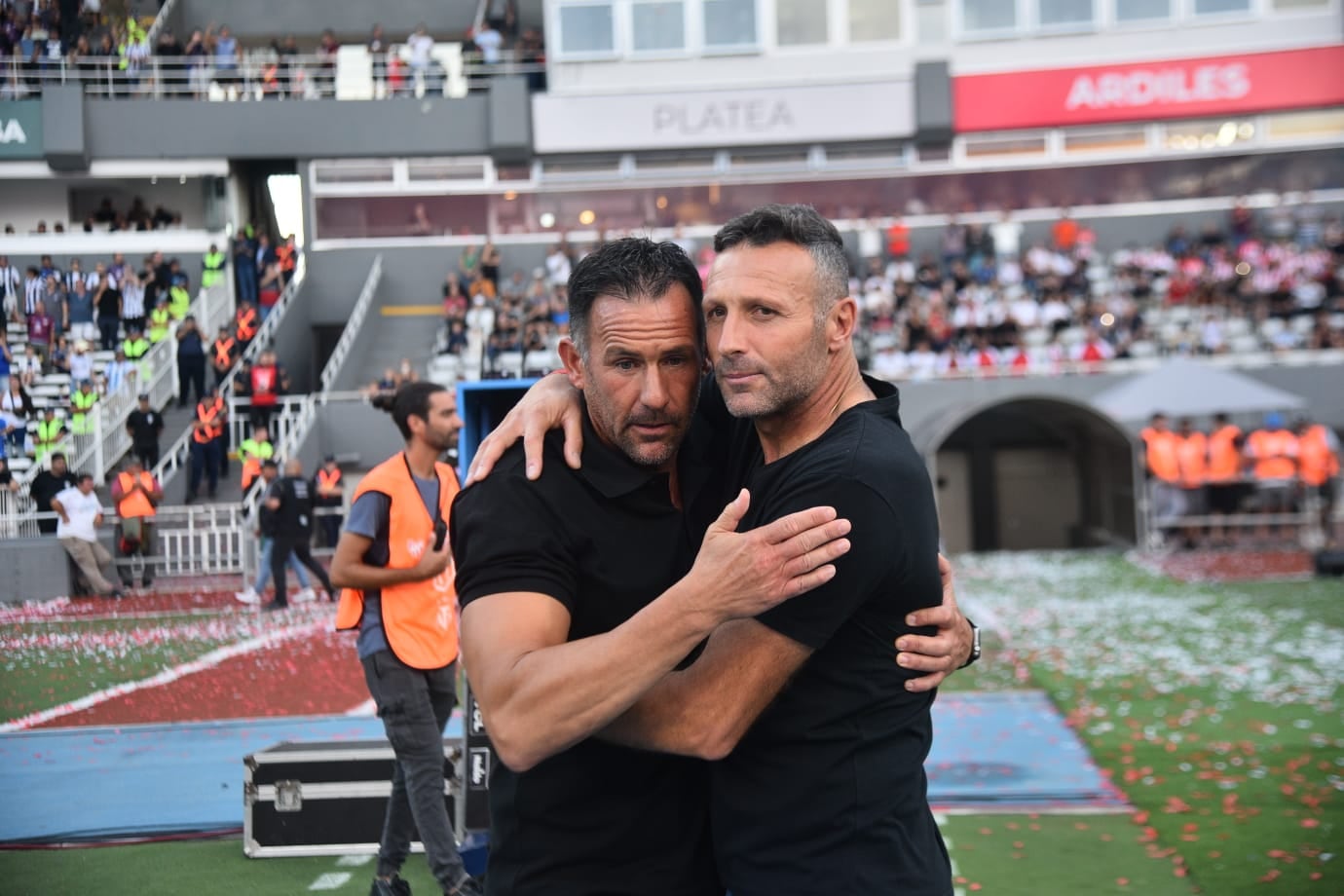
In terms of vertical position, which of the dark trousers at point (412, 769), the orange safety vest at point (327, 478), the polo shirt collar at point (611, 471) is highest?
the polo shirt collar at point (611, 471)

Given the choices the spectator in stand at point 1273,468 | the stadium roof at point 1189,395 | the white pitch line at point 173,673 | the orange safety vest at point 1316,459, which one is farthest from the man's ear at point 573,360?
the orange safety vest at point 1316,459

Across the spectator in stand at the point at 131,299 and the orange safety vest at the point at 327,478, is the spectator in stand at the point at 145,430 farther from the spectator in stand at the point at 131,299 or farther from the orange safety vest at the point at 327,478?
the orange safety vest at the point at 327,478

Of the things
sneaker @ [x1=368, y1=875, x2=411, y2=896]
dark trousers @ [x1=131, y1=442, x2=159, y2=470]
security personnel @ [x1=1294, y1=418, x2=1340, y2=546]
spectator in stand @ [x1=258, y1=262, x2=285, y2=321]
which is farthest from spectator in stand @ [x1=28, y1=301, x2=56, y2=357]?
security personnel @ [x1=1294, y1=418, x2=1340, y2=546]

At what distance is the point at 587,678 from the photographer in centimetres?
260

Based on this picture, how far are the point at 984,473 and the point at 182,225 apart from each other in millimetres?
19602

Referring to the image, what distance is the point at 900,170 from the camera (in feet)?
85.4

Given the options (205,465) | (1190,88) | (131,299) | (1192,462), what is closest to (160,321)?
(131,299)

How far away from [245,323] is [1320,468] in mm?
17372

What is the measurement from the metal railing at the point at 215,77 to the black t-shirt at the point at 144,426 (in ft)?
3.97

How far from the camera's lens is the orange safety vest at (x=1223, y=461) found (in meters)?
19.7

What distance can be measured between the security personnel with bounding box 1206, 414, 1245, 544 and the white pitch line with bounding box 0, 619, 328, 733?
16.2 metres

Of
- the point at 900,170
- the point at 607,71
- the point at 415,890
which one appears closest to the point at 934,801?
the point at 415,890

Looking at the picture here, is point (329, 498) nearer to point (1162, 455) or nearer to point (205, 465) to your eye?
point (205, 465)

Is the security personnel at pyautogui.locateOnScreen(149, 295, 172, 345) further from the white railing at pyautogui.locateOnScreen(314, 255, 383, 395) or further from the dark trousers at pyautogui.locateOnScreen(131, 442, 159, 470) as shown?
the white railing at pyautogui.locateOnScreen(314, 255, 383, 395)
